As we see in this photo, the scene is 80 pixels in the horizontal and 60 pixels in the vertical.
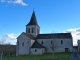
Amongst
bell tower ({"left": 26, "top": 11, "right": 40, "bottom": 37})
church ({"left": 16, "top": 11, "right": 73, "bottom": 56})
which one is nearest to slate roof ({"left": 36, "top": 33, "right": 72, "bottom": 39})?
church ({"left": 16, "top": 11, "right": 73, "bottom": 56})

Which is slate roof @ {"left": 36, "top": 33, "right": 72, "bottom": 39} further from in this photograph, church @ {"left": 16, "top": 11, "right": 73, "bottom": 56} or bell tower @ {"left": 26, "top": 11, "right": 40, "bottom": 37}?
bell tower @ {"left": 26, "top": 11, "right": 40, "bottom": 37}

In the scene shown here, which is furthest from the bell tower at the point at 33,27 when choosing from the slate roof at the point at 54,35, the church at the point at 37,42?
the slate roof at the point at 54,35

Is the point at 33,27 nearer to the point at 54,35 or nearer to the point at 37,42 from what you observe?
the point at 37,42

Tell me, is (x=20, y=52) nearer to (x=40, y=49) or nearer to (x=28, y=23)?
(x=40, y=49)

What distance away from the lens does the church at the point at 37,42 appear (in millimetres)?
54834

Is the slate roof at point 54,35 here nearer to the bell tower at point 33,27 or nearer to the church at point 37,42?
the church at point 37,42

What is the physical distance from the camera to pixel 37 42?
5909cm

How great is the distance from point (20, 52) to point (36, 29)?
501 inches

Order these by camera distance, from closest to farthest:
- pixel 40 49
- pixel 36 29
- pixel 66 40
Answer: pixel 40 49 < pixel 66 40 < pixel 36 29

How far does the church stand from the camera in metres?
54.8

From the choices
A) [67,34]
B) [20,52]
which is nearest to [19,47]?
[20,52]

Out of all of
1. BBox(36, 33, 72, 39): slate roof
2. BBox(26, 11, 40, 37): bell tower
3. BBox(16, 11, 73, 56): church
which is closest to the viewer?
BBox(16, 11, 73, 56): church

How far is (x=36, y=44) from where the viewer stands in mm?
56156

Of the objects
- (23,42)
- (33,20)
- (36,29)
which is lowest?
(23,42)
